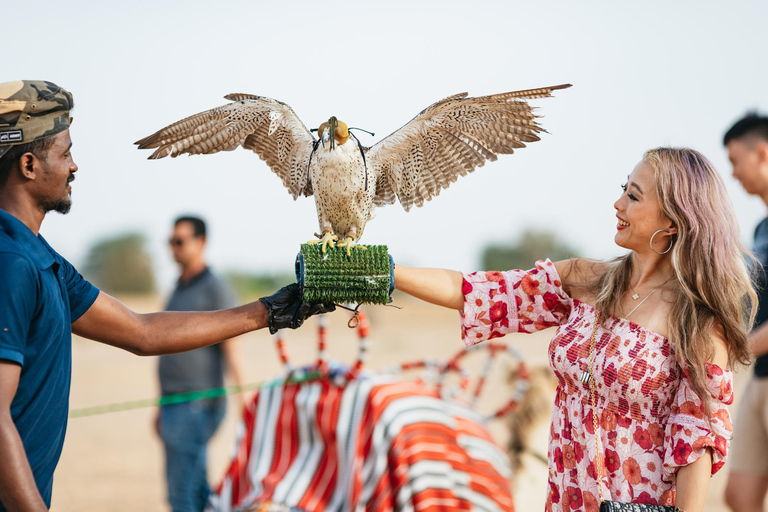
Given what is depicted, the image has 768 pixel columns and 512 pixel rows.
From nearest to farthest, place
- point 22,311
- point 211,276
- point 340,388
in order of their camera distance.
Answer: point 22,311 → point 340,388 → point 211,276

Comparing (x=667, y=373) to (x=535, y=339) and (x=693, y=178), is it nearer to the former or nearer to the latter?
(x=693, y=178)

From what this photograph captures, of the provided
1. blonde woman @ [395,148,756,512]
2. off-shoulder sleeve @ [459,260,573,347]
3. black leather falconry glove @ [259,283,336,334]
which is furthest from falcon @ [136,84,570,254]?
blonde woman @ [395,148,756,512]

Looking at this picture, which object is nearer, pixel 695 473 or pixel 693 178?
pixel 695 473

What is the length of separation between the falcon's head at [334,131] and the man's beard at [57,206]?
2.89 ft

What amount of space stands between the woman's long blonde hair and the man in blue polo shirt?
4.99 ft

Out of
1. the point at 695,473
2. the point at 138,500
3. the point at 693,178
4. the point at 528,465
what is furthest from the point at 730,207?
the point at 138,500

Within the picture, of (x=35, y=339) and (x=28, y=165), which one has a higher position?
(x=28, y=165)

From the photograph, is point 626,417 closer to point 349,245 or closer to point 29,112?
point 349,245

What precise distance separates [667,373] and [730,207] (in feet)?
1.76

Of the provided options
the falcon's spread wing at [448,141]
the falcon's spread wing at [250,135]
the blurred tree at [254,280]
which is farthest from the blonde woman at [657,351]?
the blurred tree at [254,280]

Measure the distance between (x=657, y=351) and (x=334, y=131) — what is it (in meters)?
1.24

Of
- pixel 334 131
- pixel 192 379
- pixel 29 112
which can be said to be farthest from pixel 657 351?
pixel 192 379

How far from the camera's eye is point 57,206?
1.86 meters

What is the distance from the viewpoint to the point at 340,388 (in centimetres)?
338
